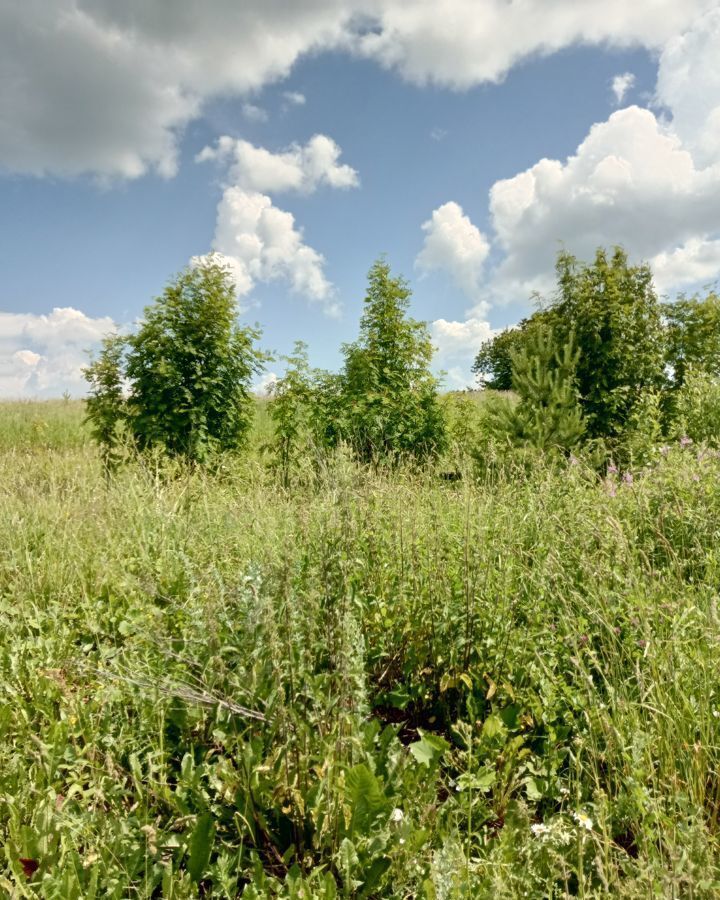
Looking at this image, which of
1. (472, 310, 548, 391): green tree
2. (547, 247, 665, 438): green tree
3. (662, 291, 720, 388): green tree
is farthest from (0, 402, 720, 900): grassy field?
(472, 310, 548, 391): green tree

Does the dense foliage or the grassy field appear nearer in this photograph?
the grassy field

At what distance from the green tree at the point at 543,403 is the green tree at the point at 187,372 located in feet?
12.2

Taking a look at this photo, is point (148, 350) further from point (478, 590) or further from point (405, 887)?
point (405, 887)

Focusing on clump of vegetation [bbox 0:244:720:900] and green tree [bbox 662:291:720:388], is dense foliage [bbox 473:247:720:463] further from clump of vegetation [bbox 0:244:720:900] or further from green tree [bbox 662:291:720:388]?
clump of vegetation [bbox 0:244:720:900]

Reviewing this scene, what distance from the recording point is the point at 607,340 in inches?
295

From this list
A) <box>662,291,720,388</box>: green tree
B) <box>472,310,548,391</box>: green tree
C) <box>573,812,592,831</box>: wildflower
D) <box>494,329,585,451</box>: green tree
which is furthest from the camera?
<box>472,310,548,391</box>: green tree

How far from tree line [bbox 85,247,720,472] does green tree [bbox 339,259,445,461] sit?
2cm

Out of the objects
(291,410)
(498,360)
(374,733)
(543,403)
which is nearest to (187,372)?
(291,410)

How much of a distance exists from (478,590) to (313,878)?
1383 mm

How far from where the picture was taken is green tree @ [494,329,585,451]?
6527 millimetres

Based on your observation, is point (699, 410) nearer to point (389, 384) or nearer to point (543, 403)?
point (543, 403)

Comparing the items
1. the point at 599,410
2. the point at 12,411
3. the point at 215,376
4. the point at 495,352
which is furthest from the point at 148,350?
the point at 495,352

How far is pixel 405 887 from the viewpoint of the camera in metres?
1.52

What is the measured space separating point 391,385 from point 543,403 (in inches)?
83.4
